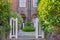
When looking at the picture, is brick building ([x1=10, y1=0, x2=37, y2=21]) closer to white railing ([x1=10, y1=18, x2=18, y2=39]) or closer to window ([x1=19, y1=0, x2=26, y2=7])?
window ([x1=19, y1=0, x2=26, y2=7])

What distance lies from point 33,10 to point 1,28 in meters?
19.7

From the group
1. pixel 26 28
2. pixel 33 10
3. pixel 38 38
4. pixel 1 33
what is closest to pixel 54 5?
pixel 1 33

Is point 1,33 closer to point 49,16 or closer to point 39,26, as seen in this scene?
point 49,16

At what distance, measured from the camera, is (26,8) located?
28.0 metres

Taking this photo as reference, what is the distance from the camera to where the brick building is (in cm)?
2769

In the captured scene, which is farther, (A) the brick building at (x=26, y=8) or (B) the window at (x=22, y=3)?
(B) the window at (x=22, y=3)

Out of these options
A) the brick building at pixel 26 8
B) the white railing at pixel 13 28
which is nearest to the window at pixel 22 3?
the brick building at pixel 26 8

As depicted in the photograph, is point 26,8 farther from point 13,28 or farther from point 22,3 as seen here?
point 13,28

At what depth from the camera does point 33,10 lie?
28.0 meters

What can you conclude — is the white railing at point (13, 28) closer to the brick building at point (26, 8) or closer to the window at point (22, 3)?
the brick building at point (26, 8)

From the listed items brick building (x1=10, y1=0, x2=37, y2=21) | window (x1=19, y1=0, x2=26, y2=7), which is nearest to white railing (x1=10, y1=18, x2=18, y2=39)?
brick building (x1=10, y1=0, x2=37, y2=21)

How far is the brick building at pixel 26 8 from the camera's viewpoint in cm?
2769

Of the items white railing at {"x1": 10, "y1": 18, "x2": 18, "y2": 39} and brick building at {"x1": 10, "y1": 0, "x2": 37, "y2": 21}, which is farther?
brick building at {"x1": 10, "y1": 0, "x2": 37, "y2": 21}

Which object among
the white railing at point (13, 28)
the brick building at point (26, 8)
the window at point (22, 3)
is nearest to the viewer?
the white railing at point (13, 28)
